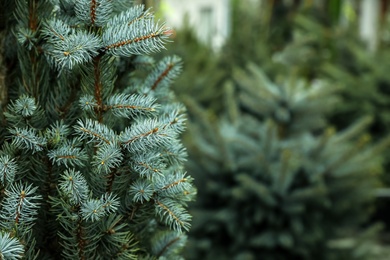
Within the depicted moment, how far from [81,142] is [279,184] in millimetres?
4046

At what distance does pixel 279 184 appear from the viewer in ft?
19.3

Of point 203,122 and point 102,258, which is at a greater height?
point 203,122

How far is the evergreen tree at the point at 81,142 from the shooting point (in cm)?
185

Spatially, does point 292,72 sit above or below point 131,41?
above

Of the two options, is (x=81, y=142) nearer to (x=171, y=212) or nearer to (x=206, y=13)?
(x=171, y=212)

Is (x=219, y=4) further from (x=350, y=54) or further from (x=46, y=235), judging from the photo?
(x=46, y=235)

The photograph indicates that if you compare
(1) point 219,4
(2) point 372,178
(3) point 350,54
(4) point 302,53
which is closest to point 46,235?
(2) point 372,178

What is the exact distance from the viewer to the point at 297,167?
589 cm

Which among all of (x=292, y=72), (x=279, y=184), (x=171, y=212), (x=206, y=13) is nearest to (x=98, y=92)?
(x=171, y=212)

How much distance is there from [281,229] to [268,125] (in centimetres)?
82

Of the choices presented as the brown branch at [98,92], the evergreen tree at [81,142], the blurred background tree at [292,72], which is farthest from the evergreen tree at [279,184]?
the brown branch at [98,92]

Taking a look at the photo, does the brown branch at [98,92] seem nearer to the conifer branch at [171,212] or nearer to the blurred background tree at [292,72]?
the conifer branch at [171,212]

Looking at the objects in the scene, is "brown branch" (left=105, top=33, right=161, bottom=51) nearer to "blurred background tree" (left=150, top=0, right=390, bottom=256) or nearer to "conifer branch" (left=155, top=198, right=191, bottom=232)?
"conifer branch" (left=155, top=198, right=191, bottom=232)

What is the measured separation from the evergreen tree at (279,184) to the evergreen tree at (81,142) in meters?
3.76
